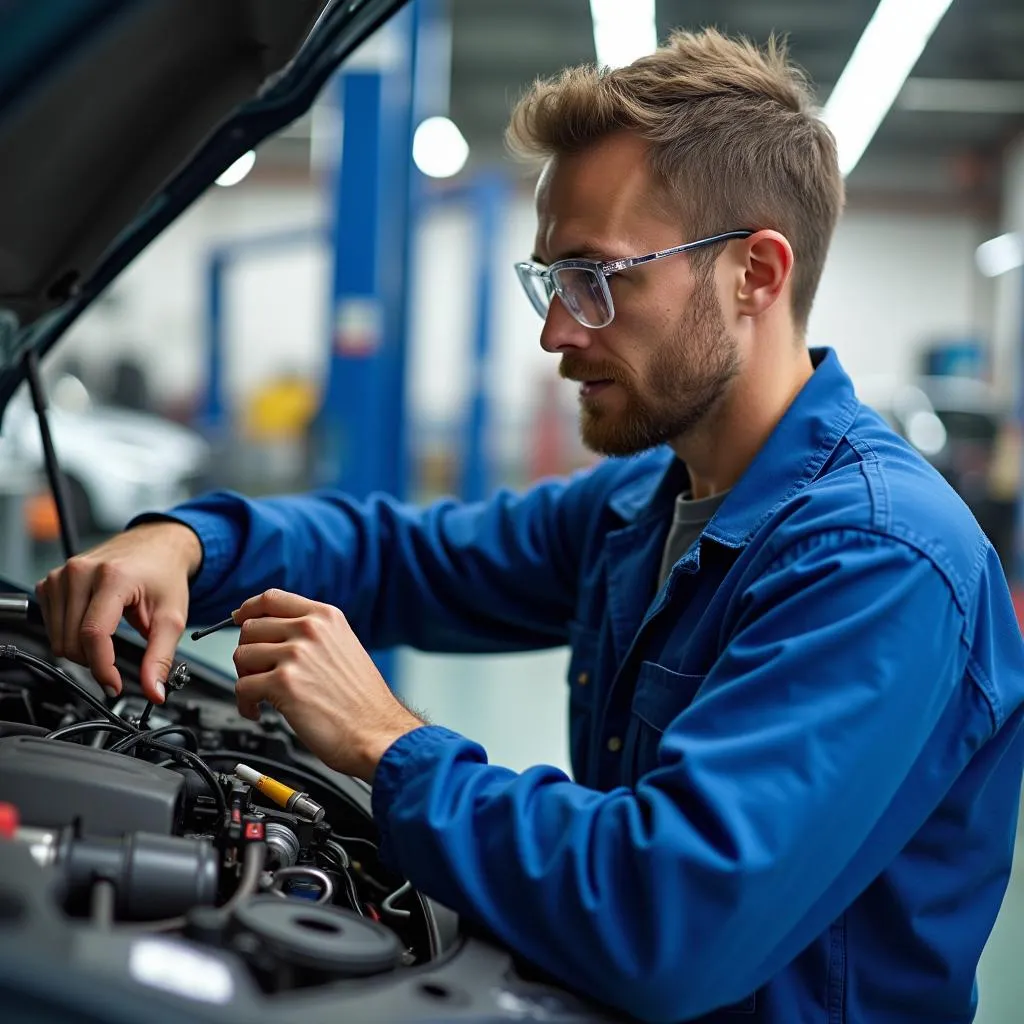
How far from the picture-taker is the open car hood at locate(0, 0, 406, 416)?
0.95 m

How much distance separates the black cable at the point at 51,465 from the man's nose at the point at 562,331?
0.66 m

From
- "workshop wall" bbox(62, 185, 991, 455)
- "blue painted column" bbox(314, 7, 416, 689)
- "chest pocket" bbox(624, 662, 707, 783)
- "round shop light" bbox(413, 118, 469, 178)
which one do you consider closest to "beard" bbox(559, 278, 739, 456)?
"chest pocket" bbox(624, 662, 707, 783)

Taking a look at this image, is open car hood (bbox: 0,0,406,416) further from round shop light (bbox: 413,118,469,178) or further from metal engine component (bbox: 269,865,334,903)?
round shop light (bbox: 413,118,469,178)

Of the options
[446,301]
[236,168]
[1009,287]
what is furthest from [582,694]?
[1009,287]

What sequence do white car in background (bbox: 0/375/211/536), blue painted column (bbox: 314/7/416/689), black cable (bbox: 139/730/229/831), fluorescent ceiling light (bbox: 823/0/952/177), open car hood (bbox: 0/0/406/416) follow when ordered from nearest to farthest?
open car hood (bbox: 0/0/406/416), black cable (bbox: 139/730/229/831), blue painted column (bbox: 314/7/416/689), fluorescent ceiling light (bbox: 823/0/952/177), white car in background (bbox: 0/375/211/536)

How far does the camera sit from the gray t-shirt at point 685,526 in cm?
143

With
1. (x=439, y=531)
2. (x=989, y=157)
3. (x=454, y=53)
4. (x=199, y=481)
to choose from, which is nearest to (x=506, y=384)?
(x=454, y=53)

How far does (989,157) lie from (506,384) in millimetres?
7015

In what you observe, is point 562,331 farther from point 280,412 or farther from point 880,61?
point 280,412

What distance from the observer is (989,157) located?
15203 mm

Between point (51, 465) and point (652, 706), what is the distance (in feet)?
2.74

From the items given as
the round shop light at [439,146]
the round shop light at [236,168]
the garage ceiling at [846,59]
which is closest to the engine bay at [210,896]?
the round shop light at [236,168]

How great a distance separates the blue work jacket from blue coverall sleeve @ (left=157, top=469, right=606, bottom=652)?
0.28 meters

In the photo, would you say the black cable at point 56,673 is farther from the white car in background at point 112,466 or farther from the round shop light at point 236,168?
the white car in background at point 112,466
